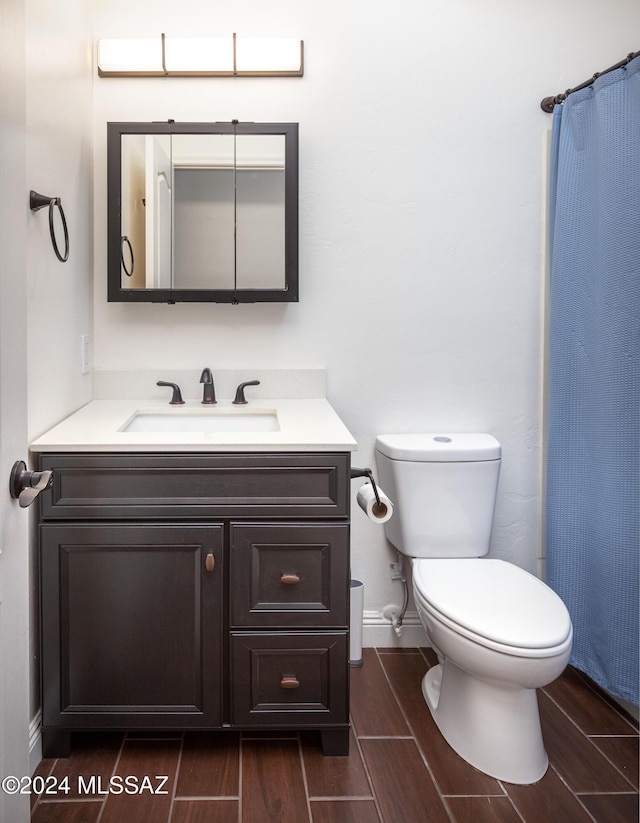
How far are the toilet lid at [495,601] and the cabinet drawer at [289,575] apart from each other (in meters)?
0.26

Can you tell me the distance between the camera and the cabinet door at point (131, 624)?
1.71 meters

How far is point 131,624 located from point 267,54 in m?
1.80

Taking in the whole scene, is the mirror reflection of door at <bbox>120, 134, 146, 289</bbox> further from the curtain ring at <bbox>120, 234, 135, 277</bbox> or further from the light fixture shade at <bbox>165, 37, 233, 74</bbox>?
the light fixture shade at <bbox>165, 37, 233, 74</bbox>

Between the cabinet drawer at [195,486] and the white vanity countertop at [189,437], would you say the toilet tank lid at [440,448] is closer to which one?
the white vanity countertop at [189,437]

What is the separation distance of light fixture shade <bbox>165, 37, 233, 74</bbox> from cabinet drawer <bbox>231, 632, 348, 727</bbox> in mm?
1777

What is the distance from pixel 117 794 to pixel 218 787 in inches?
9.3

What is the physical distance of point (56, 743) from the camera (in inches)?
69.1

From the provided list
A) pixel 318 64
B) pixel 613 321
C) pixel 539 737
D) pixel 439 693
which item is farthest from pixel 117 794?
pixel 318 64

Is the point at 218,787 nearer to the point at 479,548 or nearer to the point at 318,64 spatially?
the point at 479,548

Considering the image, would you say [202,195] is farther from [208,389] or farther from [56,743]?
[56,743]

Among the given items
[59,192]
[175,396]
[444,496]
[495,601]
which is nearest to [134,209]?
[59,192]

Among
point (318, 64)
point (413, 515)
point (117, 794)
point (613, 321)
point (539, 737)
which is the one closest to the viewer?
point (117, 794)

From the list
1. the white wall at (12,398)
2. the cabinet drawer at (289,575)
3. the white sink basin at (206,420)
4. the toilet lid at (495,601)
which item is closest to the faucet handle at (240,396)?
the white sink basin at (206,420)

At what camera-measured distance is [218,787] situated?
5.44ft
